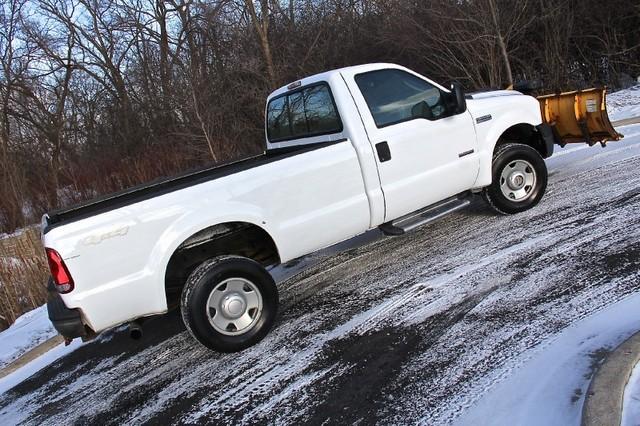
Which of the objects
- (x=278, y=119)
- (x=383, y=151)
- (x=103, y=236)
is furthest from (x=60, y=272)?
(x=278, y=119)

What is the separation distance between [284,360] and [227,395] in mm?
501

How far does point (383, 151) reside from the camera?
4.79m

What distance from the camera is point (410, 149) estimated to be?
496 cm

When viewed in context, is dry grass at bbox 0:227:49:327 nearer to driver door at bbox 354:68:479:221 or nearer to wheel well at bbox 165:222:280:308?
wheel well at bbox 165:222:280:308

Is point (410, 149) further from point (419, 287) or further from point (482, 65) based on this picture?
point (482, 65)

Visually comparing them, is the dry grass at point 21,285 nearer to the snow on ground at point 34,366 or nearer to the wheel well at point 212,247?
the snow on ground at point 34,366

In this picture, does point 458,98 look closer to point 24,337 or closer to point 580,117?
point 580,117

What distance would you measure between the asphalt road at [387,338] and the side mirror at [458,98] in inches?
52.8

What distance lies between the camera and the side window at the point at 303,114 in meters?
Answer: 5.01

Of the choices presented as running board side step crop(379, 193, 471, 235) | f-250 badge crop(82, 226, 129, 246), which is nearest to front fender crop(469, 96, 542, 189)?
running board side step crop(379, 193, 471, 235)

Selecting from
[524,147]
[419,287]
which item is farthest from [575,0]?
[419,287]

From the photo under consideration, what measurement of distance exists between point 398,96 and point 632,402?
3.38 meters

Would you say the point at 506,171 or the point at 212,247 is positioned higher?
the point at 212,247

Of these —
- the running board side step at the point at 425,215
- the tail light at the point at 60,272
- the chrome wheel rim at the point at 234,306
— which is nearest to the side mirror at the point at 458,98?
the running board side step at the point at 425,215
